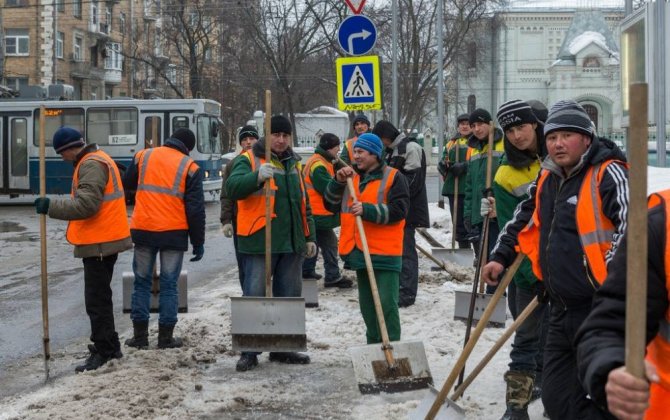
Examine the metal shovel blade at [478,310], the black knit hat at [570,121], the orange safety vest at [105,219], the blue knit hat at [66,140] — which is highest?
the blue knit hat at [66,140]

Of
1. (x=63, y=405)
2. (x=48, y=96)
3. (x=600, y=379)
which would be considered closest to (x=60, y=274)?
(x=63, y=405)

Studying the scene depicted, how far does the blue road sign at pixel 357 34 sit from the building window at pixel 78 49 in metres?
48.0

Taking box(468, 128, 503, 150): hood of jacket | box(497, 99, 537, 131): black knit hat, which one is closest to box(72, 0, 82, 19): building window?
box(468, 128, 503, 150): hood of jacket

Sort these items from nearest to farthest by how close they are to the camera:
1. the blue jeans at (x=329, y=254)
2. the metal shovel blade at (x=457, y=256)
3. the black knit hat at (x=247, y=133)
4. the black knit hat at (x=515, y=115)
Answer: the black knit hat at (x=515, y=115)
the black knit hat at (x=247, y=133)
the blue jeans at (x=329, y=254)
the metal shovel blade at (x=457, y=256)

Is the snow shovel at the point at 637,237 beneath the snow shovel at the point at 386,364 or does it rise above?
above

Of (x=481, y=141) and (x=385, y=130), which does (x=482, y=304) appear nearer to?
(x=481, y=141)

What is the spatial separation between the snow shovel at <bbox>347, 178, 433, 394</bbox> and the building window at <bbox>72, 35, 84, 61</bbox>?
53699mm

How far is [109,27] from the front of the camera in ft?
205

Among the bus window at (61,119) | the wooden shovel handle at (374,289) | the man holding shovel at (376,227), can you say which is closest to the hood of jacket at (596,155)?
the wooden shovel handle at (374,289)

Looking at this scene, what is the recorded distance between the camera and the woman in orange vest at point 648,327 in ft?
7.88

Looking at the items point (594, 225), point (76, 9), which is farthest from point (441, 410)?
point (76, 9)

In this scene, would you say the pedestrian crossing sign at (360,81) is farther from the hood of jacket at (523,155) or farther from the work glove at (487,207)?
the hood of jacket at (523,155)

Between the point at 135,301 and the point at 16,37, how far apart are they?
50.3m

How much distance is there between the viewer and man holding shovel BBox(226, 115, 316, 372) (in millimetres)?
6863
